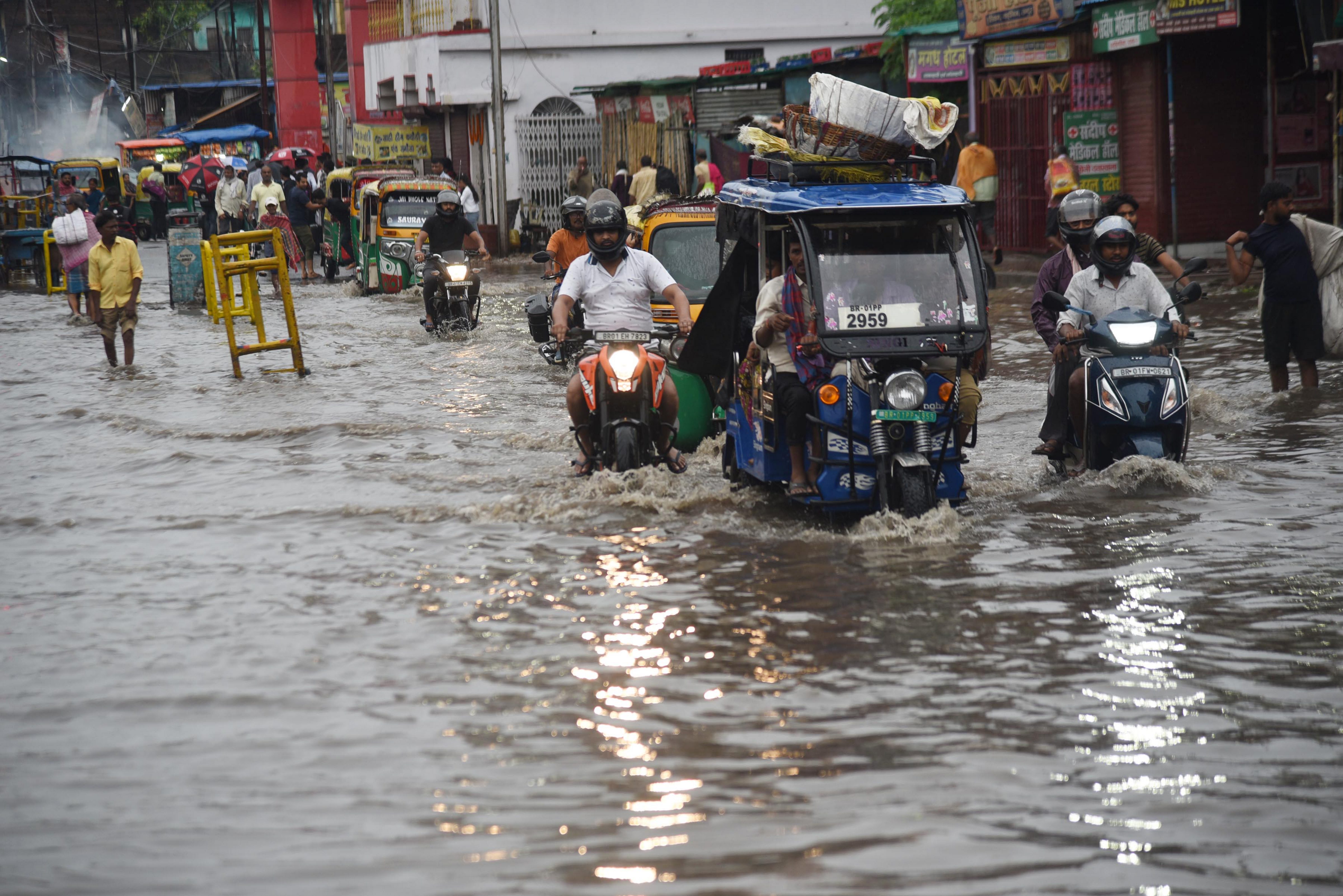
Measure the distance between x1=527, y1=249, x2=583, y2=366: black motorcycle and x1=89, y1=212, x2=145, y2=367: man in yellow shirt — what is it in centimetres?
467

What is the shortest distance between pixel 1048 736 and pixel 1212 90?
18.1 meters

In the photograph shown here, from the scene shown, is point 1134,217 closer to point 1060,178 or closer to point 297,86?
point 1060,178

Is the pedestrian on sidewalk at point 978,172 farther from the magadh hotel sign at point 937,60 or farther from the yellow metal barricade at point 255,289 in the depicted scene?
the yellow metal barricade at point 255,289

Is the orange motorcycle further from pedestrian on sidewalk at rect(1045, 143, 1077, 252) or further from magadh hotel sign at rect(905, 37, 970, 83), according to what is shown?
magadh hotel sign at rect(905, 37, 970, 83)

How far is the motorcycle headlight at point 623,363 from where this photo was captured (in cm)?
965

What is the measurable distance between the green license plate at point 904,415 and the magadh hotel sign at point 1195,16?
13281 millimetres

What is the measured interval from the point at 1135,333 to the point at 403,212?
55.6 ft

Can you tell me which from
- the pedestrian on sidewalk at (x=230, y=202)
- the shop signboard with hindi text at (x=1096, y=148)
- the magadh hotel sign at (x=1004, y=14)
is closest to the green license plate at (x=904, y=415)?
the shop signboard with hindi text at (x=1096, y=148)

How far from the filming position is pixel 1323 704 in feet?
18.3

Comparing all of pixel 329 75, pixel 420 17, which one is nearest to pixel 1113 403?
pixel 420 17

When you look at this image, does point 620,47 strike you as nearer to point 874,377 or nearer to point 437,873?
point 874,377

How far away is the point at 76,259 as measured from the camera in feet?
74.2

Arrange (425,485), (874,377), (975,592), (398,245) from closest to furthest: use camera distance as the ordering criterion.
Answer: (975,592), (874,377), (425,485), (398,245)

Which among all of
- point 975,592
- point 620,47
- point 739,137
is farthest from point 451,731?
point 620,47
